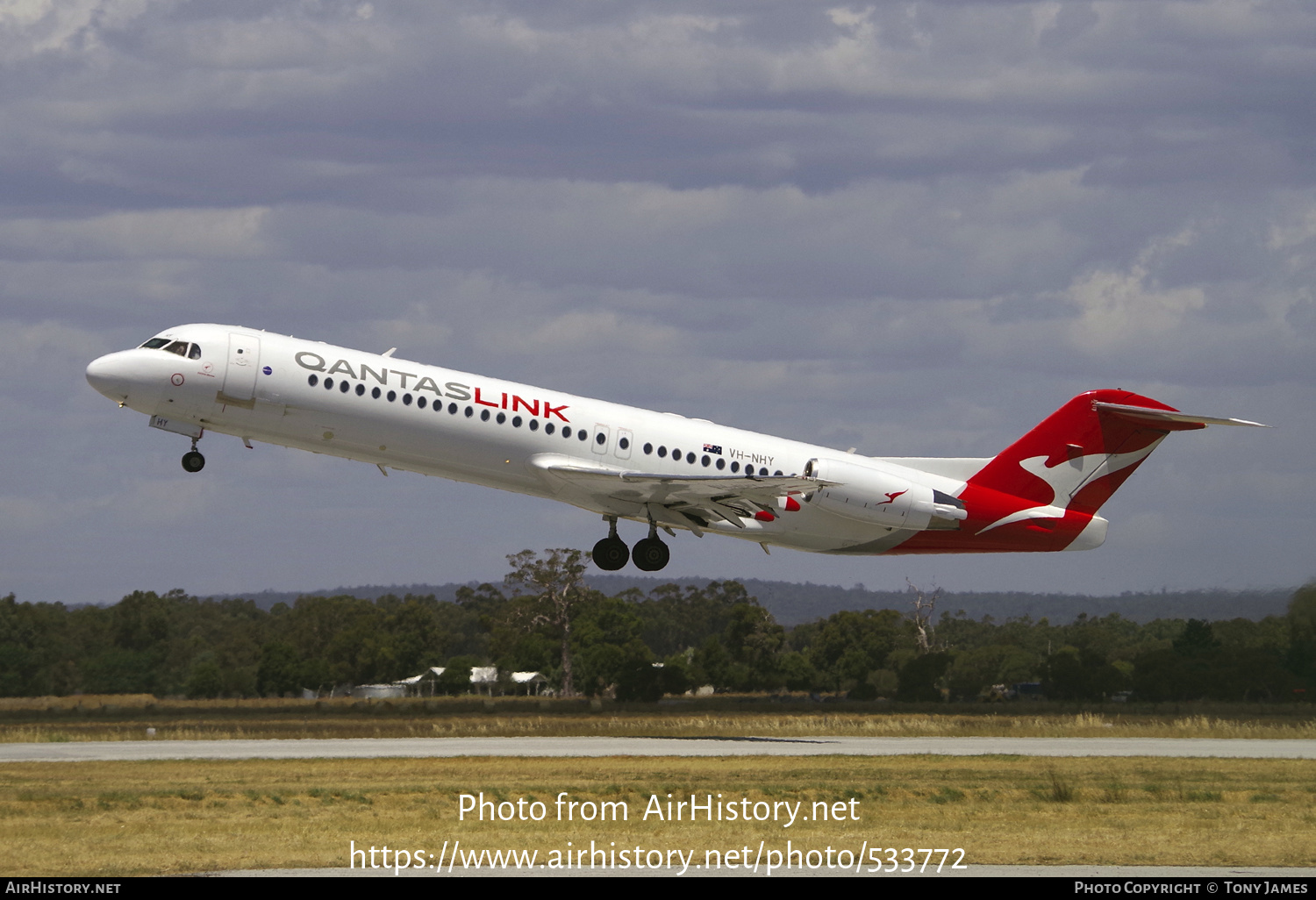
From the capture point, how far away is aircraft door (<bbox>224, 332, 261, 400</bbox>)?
3003cm

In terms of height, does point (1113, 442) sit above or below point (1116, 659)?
above

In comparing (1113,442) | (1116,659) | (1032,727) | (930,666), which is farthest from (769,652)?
(1113,442)

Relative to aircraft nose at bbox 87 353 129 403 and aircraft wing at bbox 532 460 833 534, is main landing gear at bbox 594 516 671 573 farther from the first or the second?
aircraft nose at bbox 87 353 129 403

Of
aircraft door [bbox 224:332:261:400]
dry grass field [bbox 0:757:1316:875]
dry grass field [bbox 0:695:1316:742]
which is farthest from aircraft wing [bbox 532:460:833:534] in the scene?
dry grass field [bbox 0:695:1316:742]

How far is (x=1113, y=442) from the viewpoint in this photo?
124 ft

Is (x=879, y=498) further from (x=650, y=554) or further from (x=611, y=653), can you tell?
(x=611, y=653)

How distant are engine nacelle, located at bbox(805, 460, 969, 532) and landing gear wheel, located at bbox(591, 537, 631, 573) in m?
4.57

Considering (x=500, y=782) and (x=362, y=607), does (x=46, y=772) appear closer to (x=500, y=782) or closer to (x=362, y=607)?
(x=500, y=782)

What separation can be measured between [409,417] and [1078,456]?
Answer: 17.3m

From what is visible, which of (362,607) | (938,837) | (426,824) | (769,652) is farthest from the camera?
(362,607)

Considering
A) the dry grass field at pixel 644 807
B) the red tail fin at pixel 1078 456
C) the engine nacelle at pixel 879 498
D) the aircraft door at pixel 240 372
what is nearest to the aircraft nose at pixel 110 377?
the aircraft door at pixel 240 372

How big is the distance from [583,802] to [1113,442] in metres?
17.8

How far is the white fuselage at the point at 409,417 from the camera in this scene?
30.1m

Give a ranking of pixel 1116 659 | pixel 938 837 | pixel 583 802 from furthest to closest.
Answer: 1. pixel 1116 659
2. pixel 583 802
3. pixel 938 837
